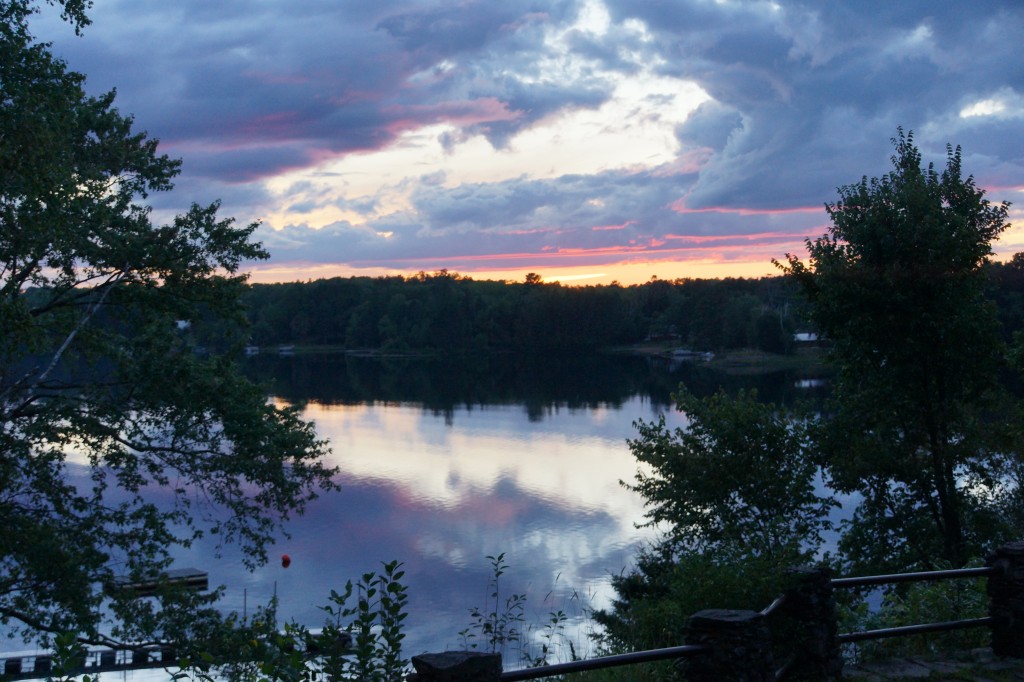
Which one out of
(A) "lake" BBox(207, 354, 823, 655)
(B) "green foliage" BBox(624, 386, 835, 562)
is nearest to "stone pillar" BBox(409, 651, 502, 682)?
(A) "lake" BBox(207, 354, 823, 655)

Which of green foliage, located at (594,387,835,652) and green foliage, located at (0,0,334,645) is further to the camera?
green foliage, located at (594,387,835,652)

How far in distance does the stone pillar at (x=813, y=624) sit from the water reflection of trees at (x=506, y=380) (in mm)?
50559

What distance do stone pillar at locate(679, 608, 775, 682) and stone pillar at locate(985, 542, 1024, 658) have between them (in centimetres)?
305

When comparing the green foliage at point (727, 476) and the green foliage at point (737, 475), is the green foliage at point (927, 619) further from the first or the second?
the green foliage at point (737, 475)

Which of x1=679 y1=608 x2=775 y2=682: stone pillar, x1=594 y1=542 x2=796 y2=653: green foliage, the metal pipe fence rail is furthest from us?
x1=594 y1=542 x2=796 y2=653: green foliage

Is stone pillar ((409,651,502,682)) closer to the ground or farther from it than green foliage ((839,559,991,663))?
farther from it

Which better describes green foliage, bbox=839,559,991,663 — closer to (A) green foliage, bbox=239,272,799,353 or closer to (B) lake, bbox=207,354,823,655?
(B) lake, bbox=207,354,823,655

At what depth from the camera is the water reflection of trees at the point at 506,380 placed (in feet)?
245

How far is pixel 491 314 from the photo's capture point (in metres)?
138

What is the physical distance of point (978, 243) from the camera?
17719 mm

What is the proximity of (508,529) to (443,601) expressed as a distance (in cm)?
813

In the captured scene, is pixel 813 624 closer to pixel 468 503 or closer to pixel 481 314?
pixel 468 503

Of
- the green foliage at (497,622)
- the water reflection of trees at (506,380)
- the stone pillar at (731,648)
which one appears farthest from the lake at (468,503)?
the stone pillar at (731,648)

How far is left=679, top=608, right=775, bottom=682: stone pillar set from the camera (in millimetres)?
5348
